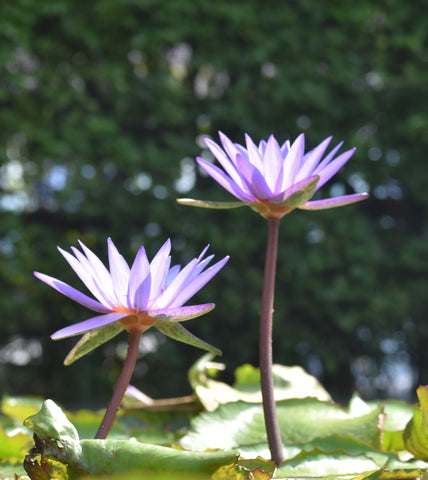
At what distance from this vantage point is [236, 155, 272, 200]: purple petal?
497 millimetres

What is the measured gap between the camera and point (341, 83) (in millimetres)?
3574

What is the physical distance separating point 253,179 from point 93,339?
0.20 meters

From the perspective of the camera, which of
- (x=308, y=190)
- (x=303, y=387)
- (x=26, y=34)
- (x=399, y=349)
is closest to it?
(x=308, y=190)

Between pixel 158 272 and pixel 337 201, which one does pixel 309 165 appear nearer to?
pixel 337 201

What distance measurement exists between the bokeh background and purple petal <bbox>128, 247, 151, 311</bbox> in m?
2.92

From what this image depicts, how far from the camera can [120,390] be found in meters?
0.45

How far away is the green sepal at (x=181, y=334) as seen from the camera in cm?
44

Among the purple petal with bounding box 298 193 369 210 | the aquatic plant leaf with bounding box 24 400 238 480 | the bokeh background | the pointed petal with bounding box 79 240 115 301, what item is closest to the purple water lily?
the purple petal with bounding box 298 193 369 210

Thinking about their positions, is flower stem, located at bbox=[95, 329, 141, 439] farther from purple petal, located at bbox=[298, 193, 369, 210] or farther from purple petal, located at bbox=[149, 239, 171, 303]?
purple petal, located at bbox=[298, 193, 369, 210]

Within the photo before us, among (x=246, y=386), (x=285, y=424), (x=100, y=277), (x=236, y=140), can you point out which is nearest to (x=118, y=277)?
(x=100, y=277)

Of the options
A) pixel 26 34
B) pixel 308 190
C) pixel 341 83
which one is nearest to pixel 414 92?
pixel 341 83

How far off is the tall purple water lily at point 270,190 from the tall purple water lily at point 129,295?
0.08 meters

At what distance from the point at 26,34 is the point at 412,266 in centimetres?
271

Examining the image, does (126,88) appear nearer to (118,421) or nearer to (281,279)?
(281,279)
